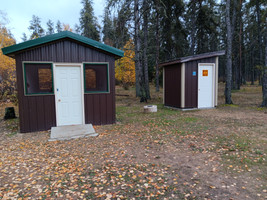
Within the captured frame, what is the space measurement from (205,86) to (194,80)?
75 centimetres

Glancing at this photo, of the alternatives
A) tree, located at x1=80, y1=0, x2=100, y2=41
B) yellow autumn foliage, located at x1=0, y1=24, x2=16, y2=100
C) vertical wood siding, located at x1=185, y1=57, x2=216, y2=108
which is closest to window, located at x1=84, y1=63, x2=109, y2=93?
vertical wood siding, located at x1=185, y1=57, x2=216, y2=108

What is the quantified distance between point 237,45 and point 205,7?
26.5 feet

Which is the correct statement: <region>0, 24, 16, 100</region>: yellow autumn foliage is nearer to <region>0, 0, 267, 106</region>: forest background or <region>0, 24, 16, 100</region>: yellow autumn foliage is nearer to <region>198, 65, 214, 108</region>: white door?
<region>0, 0, 267, 106</region>: forest background

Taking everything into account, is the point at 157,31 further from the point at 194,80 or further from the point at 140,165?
the point at 140,165

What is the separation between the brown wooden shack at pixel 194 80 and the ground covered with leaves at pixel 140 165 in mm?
3562

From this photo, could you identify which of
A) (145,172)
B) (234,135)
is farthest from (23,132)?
(234,135)

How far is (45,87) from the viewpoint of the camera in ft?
19.9

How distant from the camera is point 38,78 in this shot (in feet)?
19.5

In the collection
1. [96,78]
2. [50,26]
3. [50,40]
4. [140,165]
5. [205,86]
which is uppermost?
[50,26]

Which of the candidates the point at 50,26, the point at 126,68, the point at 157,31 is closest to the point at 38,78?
the point at 157,31

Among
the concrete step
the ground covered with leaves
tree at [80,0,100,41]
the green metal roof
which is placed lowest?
the ground covered with leaves

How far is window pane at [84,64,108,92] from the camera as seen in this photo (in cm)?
650

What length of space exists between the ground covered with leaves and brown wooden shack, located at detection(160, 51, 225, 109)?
3562 millimetres

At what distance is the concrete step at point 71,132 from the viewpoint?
17.3 ft
